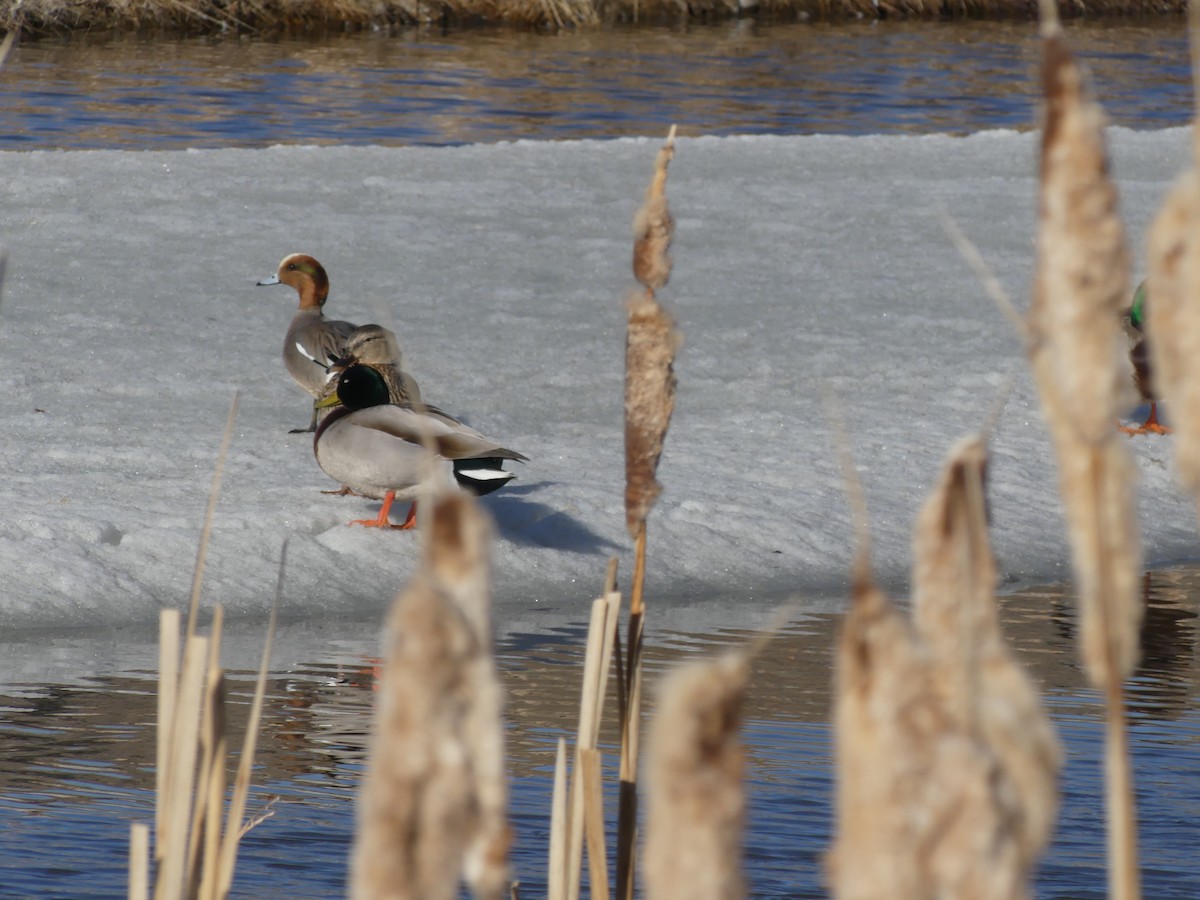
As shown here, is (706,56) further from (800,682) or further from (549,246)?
(800,682)

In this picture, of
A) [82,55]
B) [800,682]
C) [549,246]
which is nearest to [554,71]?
[82,55]

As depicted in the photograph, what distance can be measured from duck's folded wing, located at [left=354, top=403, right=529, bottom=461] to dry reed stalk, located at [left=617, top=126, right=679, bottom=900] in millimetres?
3515

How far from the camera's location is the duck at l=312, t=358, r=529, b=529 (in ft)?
17.9

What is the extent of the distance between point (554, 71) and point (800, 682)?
14.3 meters

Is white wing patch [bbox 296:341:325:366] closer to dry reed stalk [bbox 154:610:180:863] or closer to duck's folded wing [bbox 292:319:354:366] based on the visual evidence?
duck's folded wing [bbox 292:319:354:366]

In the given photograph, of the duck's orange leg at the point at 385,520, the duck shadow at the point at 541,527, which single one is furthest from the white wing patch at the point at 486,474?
the duck's orange leg at the point at 385,520

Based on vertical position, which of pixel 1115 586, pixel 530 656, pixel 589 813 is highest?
pixel 1115 586

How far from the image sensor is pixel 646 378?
5.14ft

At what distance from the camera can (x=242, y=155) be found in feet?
38.5

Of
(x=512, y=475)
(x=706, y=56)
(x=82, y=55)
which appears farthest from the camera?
(x=706, y=56)

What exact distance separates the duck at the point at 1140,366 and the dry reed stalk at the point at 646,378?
5.73 meters

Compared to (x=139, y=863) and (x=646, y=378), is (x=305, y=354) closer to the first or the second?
(x=646, y=378)

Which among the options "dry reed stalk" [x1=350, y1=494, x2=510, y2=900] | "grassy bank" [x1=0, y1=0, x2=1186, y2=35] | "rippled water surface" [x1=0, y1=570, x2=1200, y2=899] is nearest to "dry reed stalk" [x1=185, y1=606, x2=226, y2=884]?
"dry reed stalk" [x1=350, y1=494, x2=510, y2=900]

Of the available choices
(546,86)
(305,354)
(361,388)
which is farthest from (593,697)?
(546,86)
